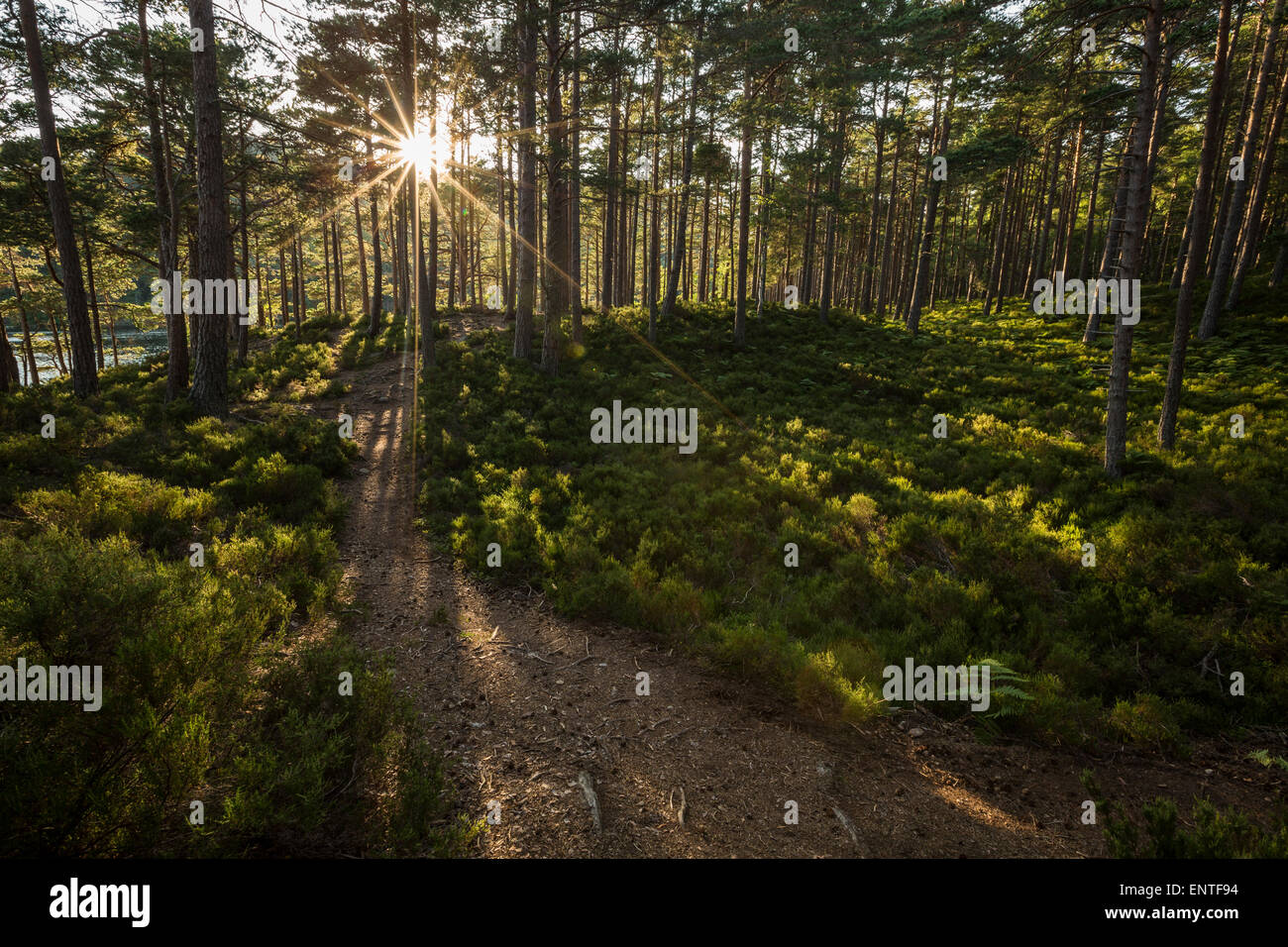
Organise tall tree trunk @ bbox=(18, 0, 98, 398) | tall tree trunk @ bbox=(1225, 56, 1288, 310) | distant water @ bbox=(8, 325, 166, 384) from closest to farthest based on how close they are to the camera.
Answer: tall tree trunk @ bbox=(18, 0, 98, 398) < tall tree trunk @ bbox=(1225, 56, 1288, 310) < distant water @ bbox=(8, 325, 166, 384)

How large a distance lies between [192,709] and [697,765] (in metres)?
3.74

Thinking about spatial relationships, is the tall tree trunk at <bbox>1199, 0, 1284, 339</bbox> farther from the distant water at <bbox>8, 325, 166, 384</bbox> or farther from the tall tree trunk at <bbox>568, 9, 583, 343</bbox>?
the distant water at <bbox>8, 325, 166, 384</bbox>

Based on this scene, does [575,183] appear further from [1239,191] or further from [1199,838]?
[1239,191]

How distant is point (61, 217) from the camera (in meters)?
13.0

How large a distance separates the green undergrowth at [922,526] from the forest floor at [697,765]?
1.25 ft

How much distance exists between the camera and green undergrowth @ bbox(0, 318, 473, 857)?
288 centimetres

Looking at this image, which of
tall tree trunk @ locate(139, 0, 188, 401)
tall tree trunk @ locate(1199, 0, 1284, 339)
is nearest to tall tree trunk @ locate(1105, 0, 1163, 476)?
tall tree trunk @ locate(1199, 0, 1284, 339)

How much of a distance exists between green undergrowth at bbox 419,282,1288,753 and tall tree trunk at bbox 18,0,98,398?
8841 millimetres

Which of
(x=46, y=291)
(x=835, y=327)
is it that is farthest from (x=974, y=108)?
(x=46, y=291)

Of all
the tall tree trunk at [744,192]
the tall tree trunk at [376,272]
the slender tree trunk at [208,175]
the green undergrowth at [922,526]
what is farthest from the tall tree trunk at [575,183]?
the tall tree trunk at [376,272]

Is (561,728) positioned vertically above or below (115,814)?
below

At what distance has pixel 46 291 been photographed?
2997cm
